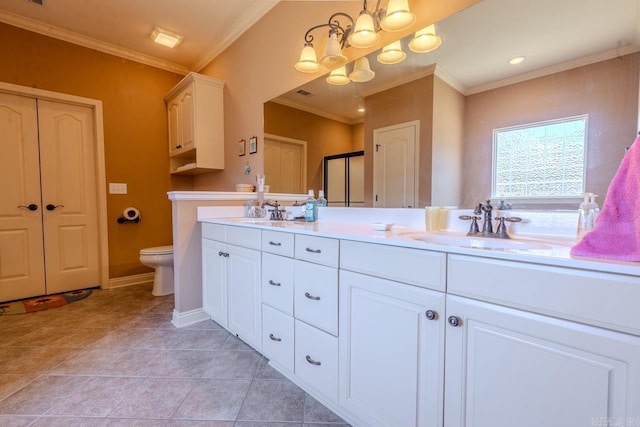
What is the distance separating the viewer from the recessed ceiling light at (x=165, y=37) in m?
2.81

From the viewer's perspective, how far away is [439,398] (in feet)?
2.80

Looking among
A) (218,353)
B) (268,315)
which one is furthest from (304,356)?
(218,353)

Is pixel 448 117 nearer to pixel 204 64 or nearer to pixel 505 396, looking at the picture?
pixel 505 396

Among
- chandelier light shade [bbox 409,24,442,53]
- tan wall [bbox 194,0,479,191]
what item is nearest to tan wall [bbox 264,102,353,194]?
tan wall [bbox 194,0,479,191]

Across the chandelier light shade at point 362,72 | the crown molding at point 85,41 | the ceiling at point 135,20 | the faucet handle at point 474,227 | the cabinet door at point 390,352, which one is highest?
the ceiling at point 135,20

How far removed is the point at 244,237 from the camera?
1.66 m

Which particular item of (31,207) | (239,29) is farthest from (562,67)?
(31,207)

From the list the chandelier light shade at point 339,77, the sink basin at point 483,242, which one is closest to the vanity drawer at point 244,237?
the sink basin at point 483,242

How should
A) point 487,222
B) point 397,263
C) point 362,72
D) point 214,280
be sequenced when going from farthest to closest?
1. point 214,280
2. point 362,72
3. point 487,222
4. point 397,263

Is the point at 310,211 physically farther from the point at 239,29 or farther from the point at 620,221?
the point at 239,29

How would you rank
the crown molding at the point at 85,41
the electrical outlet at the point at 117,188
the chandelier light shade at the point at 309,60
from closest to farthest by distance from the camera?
1. the chandelier light shade at the point at 309,60
2. the crown molding at the point at 85,41
3. the electrical outlet at the point at 117,188

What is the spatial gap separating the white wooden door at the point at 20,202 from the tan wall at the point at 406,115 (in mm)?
3319

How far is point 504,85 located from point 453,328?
1.07 meters

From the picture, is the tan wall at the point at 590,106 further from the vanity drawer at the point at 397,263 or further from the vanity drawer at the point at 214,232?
the vanity drawer at the point at 214,232
